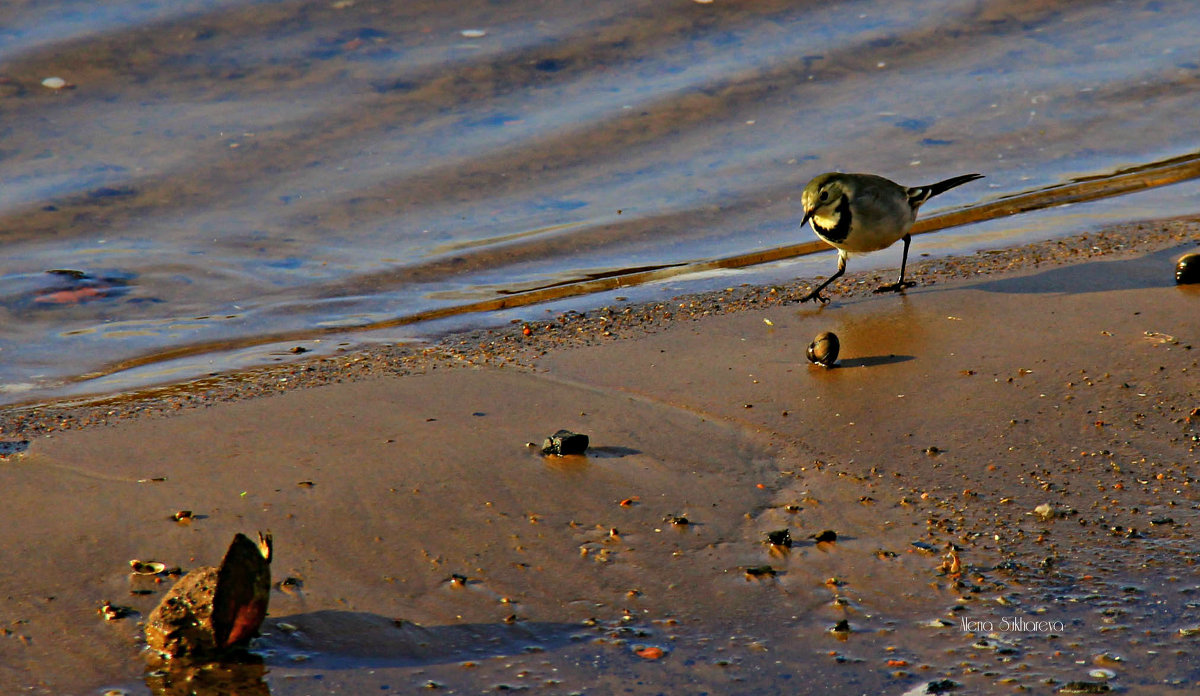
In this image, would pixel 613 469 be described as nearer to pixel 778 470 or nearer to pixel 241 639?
pixel 778 470

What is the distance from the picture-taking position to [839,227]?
5.58 m

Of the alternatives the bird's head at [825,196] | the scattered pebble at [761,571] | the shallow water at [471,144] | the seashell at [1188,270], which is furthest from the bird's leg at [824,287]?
the scattered pebble at [761,571]

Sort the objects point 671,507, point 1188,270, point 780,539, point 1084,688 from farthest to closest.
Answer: point 1188,270 → point 671,507 → point 780,539 → point 1084,688

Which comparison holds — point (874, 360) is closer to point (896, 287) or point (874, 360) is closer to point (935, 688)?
point (896, 287)

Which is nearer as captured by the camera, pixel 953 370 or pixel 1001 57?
pixel 953 370

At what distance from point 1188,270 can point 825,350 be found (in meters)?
1.62

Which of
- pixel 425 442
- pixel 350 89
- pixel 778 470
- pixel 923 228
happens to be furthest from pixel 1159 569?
pixel 350 89

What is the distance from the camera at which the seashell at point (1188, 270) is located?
507 centimetres

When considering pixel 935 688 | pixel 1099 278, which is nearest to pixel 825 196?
pixel 1099 278

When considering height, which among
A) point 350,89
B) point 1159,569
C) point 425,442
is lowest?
point 1159,569

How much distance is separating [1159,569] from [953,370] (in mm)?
1423

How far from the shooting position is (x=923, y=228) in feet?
22.2

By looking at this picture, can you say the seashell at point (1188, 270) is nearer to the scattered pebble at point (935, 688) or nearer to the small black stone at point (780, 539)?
the small black stone at point (780, 539)

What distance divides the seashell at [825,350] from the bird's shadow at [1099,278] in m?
1.11
